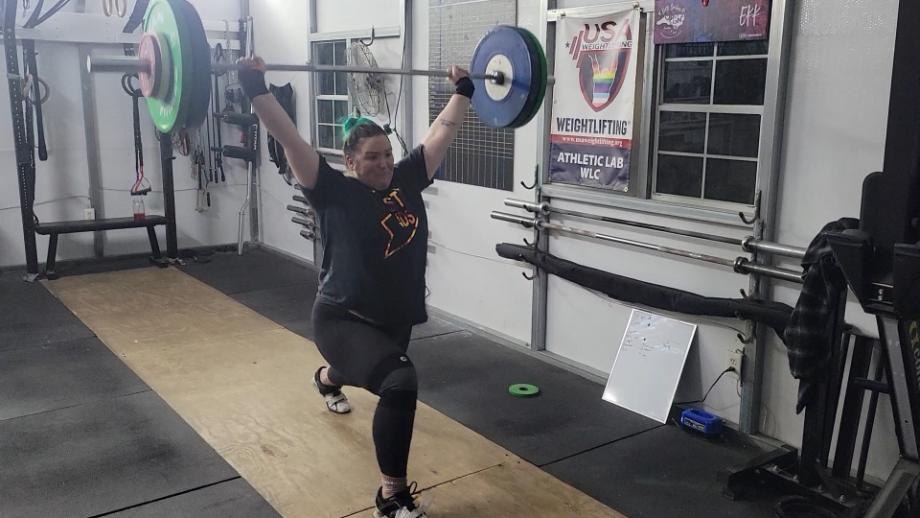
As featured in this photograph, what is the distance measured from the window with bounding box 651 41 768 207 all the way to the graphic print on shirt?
1233 mm

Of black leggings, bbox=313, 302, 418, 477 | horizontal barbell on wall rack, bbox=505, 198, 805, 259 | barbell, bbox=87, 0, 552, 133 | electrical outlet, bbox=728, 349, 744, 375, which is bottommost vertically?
electrical outlet, bbox=728, 349, 744, 375

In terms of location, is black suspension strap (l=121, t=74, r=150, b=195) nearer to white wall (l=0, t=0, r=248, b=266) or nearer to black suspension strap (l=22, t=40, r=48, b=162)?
white wall (l=0, t=0, r=248, b=266)

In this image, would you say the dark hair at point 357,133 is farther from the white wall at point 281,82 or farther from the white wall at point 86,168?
the white wall at point 86,168

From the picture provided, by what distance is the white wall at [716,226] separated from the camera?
8.13 ft

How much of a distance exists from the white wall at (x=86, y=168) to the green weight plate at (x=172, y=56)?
3.74m

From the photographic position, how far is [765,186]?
2740 mm

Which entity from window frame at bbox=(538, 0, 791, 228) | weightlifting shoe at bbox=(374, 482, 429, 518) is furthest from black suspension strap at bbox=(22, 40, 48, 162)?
weightlifting shoe at bbox=(374, 482, 429, 518)

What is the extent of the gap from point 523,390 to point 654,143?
1.15 metres

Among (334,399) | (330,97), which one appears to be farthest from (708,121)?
(330,97)

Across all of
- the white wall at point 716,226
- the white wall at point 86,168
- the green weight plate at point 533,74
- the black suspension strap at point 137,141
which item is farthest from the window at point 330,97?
the green weight plate at point 533,74

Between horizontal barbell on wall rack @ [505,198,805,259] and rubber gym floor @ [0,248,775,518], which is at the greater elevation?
horizontal barbell on wall rack @ [505,198,805,259]

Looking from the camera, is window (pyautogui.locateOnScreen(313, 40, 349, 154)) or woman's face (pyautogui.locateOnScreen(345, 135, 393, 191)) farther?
window (pyautogui.locateOnScreen(313, 40, 349, 154))

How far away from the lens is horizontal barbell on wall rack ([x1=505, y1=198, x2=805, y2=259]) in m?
2.69

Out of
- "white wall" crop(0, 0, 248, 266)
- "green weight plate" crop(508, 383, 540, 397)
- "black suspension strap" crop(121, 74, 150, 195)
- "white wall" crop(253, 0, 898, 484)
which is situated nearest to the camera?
"white wall" crop(253, 0, 898, 484)
